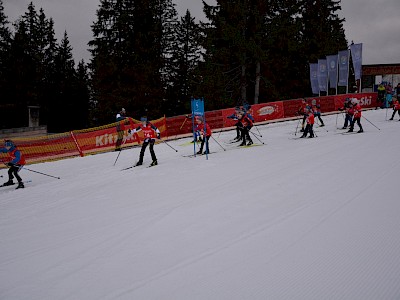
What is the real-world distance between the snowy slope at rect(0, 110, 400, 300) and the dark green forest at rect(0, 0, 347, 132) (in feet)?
67.7

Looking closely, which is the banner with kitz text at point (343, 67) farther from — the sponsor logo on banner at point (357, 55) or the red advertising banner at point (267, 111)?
the red advertising banner at point (267, 111)

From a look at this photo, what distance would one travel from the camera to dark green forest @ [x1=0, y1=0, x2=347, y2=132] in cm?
2886

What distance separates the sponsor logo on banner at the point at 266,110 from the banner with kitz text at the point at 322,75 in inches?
304

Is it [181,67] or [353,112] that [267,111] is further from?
[181,67]

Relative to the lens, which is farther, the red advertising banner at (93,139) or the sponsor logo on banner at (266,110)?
the sponsor logo on banner at (266,110)

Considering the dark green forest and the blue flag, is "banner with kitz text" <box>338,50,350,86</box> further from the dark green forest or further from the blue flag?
the dark green forest

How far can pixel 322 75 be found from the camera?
27516mm

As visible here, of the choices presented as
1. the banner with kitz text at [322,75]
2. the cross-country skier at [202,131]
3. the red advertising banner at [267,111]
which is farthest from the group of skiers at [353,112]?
the banner with kitz text at [322,75]

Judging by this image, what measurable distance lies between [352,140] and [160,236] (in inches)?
432

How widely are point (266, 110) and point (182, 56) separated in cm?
1915

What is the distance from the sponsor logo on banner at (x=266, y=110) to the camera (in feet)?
72.3

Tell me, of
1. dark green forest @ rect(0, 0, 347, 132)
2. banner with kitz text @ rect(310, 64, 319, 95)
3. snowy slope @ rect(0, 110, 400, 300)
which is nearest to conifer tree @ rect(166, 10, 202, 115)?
dark green forest @ rect(0, 0, 347, 132)

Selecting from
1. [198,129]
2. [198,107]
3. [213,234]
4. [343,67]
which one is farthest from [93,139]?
[343,67]

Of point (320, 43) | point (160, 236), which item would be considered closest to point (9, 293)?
point (160, 236)
